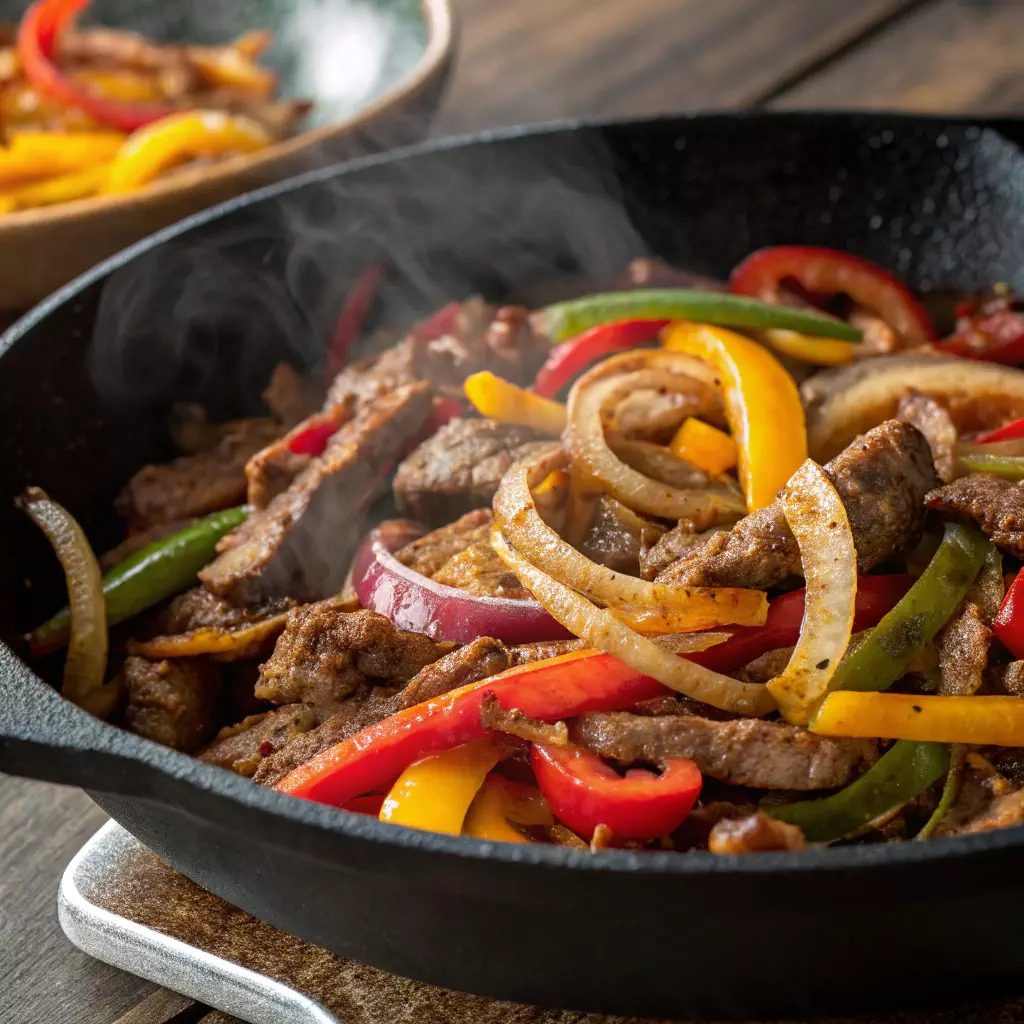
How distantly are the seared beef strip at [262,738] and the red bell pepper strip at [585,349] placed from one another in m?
1.07

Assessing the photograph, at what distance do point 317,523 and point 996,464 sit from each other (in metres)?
1.40

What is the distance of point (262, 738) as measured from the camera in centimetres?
225

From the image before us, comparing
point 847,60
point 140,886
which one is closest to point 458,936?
point 140,886

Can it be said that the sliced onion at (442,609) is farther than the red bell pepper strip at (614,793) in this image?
Yes

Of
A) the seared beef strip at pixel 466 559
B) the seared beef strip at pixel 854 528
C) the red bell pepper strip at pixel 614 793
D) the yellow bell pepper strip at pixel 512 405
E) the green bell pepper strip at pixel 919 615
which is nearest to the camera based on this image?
the red bell pepper strip at pixel 614 793

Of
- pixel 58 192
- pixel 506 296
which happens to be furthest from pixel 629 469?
pixel 58 192

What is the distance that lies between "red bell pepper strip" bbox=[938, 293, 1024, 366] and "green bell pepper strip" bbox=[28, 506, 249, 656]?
1857 mm

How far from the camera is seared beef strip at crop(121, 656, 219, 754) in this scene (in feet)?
7.98

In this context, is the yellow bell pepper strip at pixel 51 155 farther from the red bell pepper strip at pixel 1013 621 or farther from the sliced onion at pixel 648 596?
the red bell pepper strip at pixel 1013 621

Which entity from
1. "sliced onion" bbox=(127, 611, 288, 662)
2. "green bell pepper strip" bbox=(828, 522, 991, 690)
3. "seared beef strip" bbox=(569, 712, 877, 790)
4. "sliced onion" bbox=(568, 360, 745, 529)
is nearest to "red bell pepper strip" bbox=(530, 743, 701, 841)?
"seared beef strip" bbox=(569, 712, 877, 790)

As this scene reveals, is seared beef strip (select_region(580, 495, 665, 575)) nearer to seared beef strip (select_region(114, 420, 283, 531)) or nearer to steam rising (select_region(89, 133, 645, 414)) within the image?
seared beef strip (select_region(114, 420, 283, 531))

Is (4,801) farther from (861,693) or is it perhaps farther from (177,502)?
(861,693)

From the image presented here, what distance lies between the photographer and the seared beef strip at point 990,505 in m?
2.07

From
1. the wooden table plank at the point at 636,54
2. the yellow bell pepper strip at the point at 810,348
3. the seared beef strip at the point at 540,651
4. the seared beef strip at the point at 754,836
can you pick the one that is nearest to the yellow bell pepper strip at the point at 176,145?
the wooden table plank at the point at 636,54
